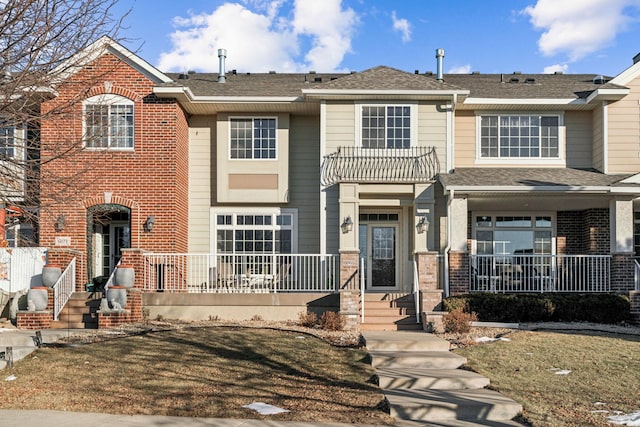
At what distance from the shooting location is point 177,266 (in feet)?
55.7

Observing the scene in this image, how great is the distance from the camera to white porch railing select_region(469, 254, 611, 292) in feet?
55.0

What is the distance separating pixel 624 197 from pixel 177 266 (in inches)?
452

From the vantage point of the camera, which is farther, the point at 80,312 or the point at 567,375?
the point at 80,312

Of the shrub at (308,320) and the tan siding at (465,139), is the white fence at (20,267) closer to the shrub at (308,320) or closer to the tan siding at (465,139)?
the shrub at (308,320)

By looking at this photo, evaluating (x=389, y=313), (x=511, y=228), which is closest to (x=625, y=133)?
(x=511, y=228)

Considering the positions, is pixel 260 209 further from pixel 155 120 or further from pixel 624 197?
pixel 624 197

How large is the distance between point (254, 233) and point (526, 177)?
7562mm

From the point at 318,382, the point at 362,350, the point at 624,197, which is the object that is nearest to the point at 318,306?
the point at 362,350

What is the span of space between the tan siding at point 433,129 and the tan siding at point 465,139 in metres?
1.09

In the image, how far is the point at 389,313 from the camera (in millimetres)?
15469

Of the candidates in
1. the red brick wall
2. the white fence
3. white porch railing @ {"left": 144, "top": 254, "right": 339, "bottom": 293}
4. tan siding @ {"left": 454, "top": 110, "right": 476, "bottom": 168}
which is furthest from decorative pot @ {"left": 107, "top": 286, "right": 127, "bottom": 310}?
tan siding @ {"left": 454, "top": 110, "right": 476, "bottom": 168}

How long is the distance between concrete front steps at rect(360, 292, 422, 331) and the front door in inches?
103

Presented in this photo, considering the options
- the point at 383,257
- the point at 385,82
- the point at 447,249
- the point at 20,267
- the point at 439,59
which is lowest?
the point at 20,267

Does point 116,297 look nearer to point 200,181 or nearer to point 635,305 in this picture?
point 200,181
